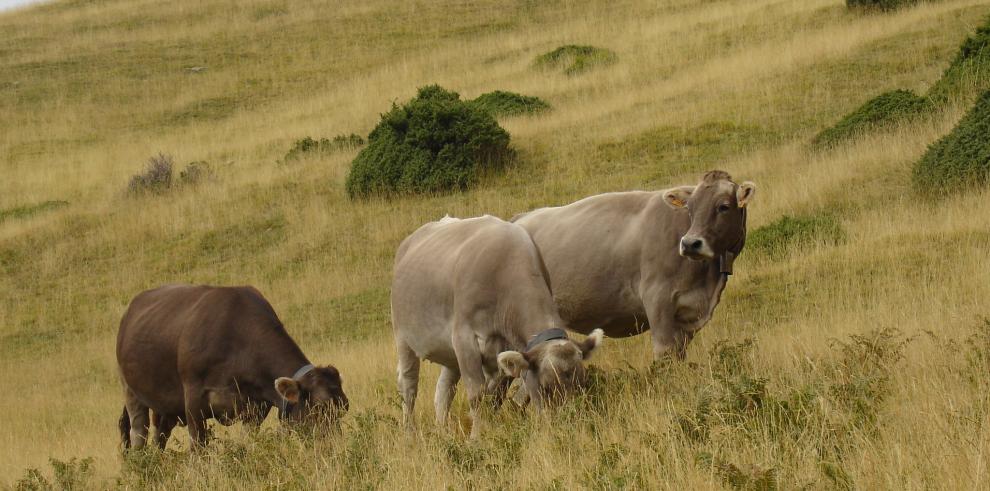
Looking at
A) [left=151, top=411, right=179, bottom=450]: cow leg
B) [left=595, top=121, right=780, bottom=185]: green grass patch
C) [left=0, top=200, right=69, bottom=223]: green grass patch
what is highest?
[left=595, top=121, right=780, bottom=185]: green grass patch

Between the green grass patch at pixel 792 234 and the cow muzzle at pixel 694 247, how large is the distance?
528cm

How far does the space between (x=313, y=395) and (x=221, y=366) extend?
1.12 meters

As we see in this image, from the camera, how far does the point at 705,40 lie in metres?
33.1

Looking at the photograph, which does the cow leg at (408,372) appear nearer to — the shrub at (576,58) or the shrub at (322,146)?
the shrub at (322,146)

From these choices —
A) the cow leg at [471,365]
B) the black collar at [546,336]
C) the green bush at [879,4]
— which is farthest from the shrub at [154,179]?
the black collar at [546,336]

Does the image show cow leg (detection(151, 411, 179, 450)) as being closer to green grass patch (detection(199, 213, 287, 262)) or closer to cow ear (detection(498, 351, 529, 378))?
cow ear (detection(498, 351, 529, 378))

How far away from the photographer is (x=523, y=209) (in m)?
21.3

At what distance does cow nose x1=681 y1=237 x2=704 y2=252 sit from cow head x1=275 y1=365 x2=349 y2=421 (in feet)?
10.4

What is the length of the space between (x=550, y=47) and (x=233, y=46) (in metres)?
16.0

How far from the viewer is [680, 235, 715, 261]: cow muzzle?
10.4 m

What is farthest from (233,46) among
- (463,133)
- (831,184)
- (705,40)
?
(831,184)

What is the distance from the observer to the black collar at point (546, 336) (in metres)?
8.85

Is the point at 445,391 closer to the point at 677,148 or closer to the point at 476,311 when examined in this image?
the point at 476,311

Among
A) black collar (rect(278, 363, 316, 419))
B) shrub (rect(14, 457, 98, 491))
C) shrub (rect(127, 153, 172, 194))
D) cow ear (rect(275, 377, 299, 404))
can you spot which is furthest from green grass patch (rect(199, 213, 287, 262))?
cow ear (rect(275, 377, 299, 404))
